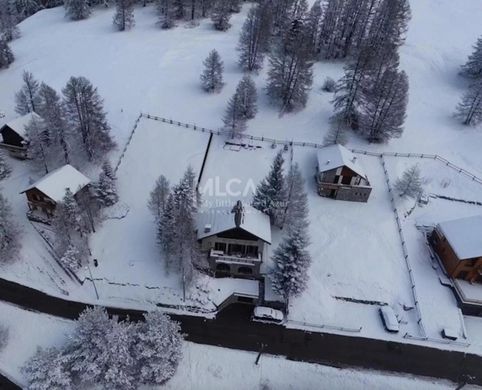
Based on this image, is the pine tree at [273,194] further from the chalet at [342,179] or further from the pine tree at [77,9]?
the pine tree at [77,9]

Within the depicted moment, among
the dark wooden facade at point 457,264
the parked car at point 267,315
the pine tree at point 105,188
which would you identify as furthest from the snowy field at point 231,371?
the pine tree at point 105,188

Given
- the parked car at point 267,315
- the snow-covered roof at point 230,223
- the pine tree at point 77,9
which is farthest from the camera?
the pine tree at point 77,9

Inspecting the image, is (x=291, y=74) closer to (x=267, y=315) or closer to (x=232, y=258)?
(x=232, y=258)

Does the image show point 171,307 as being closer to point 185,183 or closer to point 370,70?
point 185,183

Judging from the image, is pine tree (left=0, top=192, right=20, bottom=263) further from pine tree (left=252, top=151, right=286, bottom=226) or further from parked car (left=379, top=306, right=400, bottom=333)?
parked car (left=379, top=306, right=400, bottom=333)

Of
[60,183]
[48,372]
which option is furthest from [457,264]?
[60,183]

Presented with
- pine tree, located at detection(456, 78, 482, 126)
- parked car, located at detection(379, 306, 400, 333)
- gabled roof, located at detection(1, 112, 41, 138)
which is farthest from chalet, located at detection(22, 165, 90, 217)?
pine tree, located at detection(456, 78, 482, 126)

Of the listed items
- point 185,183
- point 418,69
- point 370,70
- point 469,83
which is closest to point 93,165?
point 185,183
